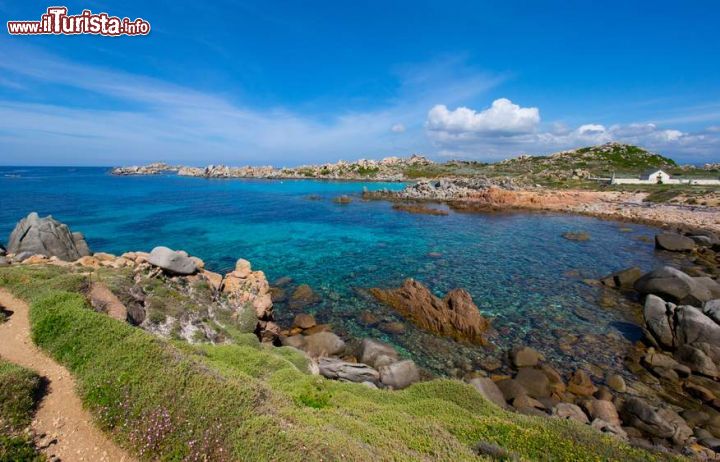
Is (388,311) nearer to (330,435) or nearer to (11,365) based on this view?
(330,435)

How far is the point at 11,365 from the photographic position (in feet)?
31.3

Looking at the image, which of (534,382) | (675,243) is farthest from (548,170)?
(534,382)

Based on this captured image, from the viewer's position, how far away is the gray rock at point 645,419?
13.4m

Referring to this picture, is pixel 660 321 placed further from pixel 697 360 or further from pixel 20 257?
pixel 20 257

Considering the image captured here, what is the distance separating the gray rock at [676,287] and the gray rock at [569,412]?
17.3 metres

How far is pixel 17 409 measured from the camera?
836cm

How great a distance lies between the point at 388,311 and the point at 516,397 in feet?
36.9

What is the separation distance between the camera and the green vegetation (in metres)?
7.31

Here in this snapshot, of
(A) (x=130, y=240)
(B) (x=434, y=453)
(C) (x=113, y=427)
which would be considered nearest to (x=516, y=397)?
(B) (x=434, y=453)

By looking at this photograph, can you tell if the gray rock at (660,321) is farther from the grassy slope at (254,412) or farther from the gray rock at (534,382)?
the grassy slope at (254,412)

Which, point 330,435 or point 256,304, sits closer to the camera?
point 330,435

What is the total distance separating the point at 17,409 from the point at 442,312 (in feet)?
70.7

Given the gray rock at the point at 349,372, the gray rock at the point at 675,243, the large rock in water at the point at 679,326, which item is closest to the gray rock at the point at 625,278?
the large rock in water at the point at 679,326

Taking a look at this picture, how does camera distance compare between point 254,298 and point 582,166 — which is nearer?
point 254,298
